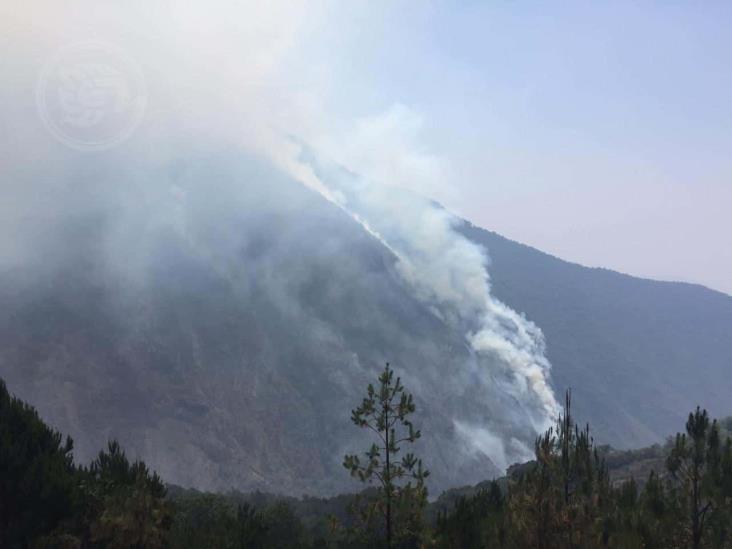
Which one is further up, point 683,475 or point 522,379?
point 522,379

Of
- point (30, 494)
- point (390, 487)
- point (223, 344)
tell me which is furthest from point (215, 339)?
point (390, 487)

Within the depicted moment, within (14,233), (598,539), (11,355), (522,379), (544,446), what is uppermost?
(14,233)

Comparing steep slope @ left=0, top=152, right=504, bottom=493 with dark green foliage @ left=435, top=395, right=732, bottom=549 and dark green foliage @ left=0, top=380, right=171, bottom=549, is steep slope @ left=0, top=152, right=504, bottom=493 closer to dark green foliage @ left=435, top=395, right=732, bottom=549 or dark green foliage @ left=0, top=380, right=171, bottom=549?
dark green foliage @ left=0, top=380, right=171, bottom=549

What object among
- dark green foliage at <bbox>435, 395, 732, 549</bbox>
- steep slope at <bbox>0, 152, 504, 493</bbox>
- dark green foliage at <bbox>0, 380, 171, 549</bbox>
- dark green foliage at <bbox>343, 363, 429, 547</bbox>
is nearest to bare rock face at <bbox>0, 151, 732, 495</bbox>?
steep slope at <bbox>0, 152, 504, 493</bbox>

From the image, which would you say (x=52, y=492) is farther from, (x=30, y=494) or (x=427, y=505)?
(x=427, y=505)

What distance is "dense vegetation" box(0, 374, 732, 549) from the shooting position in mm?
14922

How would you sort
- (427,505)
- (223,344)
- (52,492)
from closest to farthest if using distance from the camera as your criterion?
1. (427,505)
2. (52,492)
3. (223,344)

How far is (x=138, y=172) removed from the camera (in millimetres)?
196625

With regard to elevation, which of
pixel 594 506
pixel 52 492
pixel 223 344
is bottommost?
pixel 594 506

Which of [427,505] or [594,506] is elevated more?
[427,505]

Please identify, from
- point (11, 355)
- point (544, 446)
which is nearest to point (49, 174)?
point (11, 355)

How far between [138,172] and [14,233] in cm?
4234

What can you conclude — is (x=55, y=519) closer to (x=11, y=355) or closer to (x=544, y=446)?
(x=544, y=446)

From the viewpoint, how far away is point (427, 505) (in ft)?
65.2
